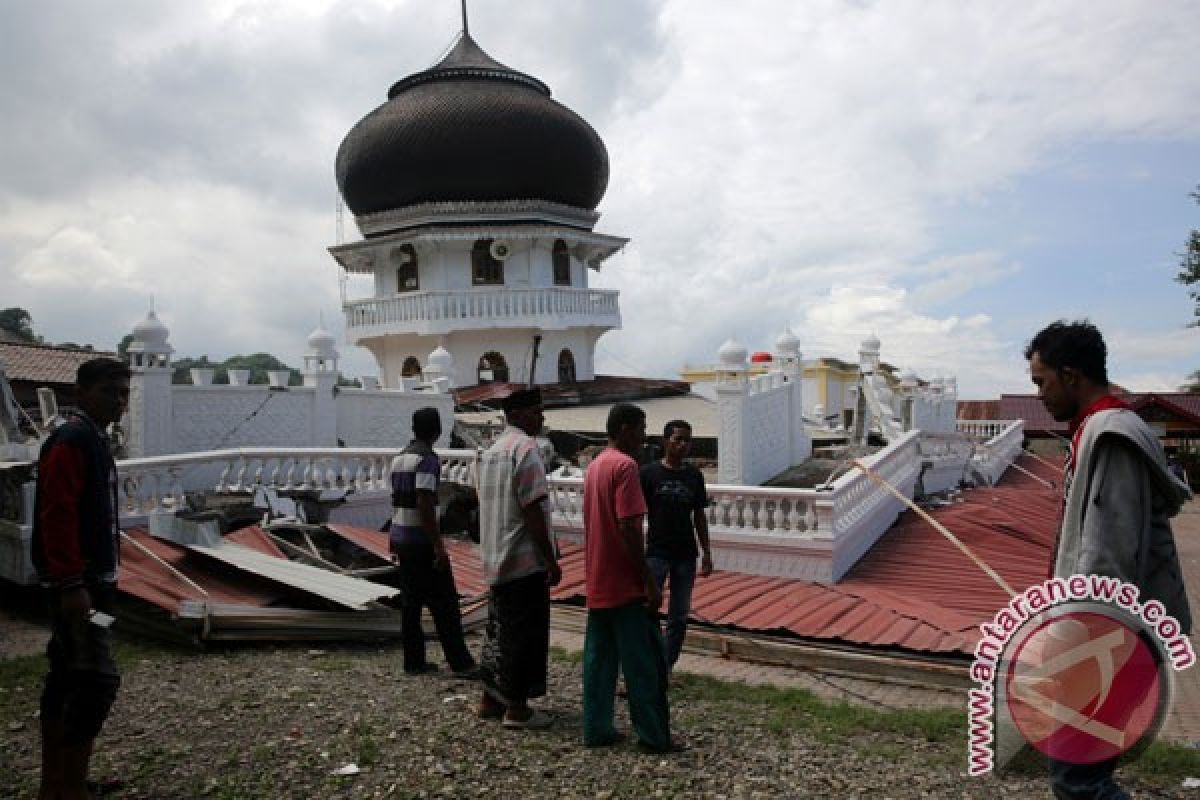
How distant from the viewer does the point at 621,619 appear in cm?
407

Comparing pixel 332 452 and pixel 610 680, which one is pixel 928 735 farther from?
pixel 332 452

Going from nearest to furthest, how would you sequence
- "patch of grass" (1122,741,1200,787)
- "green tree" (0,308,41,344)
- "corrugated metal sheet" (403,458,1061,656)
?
"patch of grass" (1122,741,1200,787) → "corrugated metal sheet" (403,458,1061,656) → "green tree" (0,308,41,344)

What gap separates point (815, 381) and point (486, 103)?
13966mm

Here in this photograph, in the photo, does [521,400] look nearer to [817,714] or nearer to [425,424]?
[425,424]

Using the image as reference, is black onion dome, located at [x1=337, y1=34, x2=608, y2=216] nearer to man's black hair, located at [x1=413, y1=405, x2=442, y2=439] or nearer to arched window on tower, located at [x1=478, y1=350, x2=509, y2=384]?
arched window on tower, located at [x1=478, y1=350, x2=509, y2=384]

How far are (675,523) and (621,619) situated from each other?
1166mm

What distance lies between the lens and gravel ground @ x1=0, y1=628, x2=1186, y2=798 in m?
3.59

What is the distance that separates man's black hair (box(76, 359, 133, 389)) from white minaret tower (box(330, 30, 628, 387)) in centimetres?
1674

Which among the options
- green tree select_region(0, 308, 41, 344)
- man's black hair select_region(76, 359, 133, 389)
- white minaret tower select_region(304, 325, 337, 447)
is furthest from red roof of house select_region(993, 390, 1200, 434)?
green tree select_region(0, 308, 41, 344)

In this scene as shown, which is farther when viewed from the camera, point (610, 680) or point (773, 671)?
point (773, 671)

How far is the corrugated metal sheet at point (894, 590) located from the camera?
6.49 metres

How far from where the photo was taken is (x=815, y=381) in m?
28.3

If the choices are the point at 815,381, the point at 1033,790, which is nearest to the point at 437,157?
the point at 815,381

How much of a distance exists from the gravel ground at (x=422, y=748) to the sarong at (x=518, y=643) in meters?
0.21
